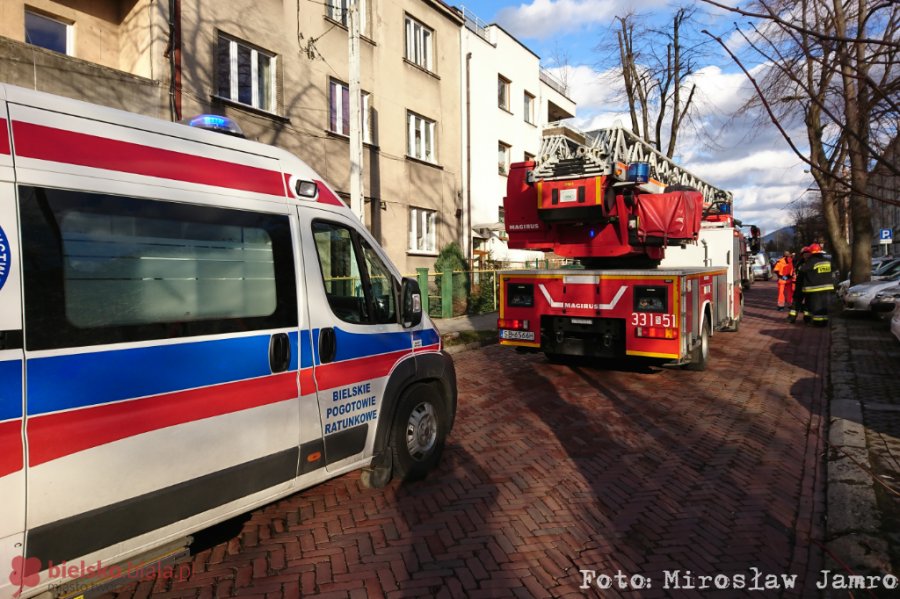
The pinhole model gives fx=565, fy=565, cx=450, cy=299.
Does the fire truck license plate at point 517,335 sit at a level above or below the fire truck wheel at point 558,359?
above

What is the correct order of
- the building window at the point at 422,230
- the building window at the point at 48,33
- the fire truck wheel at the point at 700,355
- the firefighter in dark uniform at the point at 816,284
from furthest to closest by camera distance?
the building window at the point at 422,230
the firefighter in dark uniform at the point at 816,284
the building window at the point at 48,33
the fire truck wheel at the point at 700,355

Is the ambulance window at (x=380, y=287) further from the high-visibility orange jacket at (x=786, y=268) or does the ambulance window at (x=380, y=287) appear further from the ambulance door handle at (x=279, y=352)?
the high-visibility orange jacket at (x=786, y=268)

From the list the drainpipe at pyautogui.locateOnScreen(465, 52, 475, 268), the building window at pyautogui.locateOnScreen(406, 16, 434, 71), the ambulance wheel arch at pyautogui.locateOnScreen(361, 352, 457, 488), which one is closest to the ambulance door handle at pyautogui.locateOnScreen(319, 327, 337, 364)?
the ambulance wheel arch at pyautogui.locateOnScreen(361, 352, 457, 488)

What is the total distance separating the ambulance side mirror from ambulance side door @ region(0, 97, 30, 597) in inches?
94.3

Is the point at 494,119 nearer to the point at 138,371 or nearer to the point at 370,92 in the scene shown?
the point at 370,92

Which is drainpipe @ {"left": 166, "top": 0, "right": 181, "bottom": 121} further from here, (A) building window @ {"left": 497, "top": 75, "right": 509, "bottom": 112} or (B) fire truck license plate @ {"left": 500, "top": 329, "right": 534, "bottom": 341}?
(A) building window @ {"left": 497, "top": 75, "right": 509, "bottom": 112}

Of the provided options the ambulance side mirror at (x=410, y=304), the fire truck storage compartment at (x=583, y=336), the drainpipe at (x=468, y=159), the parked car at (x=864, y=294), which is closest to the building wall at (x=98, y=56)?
the ambulance side mirror at (x=410, y=304)

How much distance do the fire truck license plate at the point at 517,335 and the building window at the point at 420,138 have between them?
10205 millimetres

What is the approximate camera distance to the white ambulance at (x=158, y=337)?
7.51 ft

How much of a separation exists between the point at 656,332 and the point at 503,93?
60.4 ft

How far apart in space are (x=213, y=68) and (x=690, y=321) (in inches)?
398

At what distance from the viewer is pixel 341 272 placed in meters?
4.05

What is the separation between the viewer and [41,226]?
2369 millimetres

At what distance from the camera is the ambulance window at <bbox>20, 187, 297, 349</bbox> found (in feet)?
7.79
